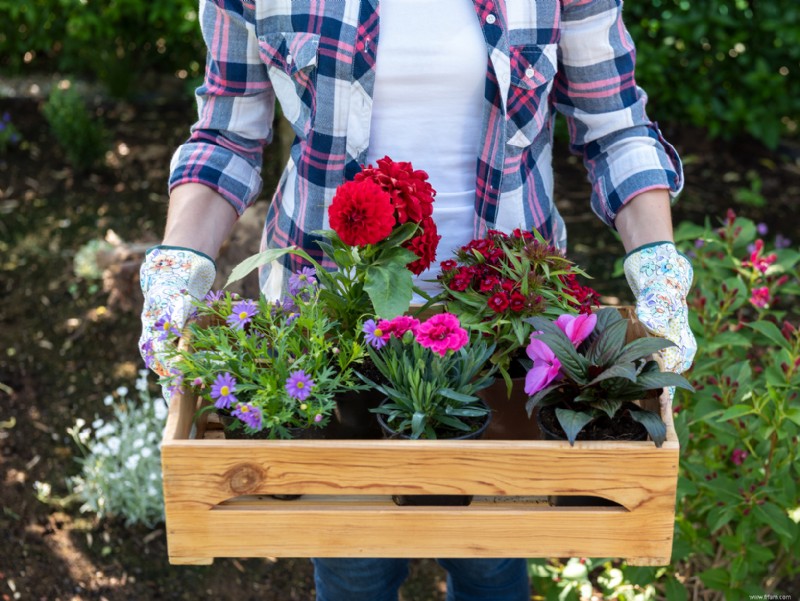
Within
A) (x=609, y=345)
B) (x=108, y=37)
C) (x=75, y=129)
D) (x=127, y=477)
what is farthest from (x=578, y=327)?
(x=108, y=37)

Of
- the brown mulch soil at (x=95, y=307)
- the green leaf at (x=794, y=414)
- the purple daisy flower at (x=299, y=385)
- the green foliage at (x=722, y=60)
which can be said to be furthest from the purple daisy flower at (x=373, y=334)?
the green foliage at (x=722, y=60)

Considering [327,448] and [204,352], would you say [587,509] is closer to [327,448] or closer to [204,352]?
[327,448]

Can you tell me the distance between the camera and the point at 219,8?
1729 millimetres

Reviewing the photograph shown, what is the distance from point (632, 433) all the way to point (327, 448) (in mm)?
447

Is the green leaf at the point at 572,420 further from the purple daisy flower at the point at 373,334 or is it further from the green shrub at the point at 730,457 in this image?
the green shrub at the point at 730,457

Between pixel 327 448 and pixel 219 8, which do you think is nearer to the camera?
pixel 327 448

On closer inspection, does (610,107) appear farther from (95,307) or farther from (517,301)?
(95,307)

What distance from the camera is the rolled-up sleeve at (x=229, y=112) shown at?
1.75 meters

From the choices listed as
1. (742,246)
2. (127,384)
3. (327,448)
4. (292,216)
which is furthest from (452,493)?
(127,384)

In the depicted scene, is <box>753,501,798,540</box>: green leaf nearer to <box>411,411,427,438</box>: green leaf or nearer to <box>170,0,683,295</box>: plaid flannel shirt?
<box>170,0,683,295</box>: plaid flannel shirt

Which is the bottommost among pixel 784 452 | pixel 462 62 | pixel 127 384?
pixel 127 384

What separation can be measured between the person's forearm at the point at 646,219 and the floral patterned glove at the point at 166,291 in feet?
2.44

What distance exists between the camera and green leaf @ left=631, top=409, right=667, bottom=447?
134 centimetres

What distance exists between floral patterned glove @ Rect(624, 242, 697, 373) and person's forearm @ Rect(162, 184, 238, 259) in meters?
0.73
